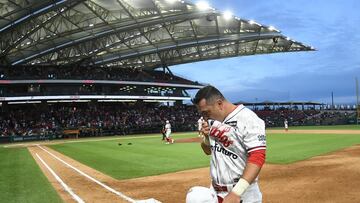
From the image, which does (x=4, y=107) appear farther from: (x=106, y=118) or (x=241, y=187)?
(x=241, y=187)

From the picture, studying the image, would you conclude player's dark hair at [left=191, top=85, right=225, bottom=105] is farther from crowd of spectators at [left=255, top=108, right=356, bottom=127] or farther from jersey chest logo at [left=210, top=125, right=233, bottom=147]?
crowd of spectators at [left=255, top=108, right=356, bottom=127]

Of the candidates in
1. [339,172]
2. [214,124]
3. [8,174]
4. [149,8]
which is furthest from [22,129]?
[214,124]

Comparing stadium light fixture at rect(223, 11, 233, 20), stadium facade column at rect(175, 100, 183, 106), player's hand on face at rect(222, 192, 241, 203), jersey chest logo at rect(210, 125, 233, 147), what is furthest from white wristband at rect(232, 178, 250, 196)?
stadium facade column at rect(175, 100, 183, 106)

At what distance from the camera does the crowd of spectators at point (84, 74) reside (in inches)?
2581

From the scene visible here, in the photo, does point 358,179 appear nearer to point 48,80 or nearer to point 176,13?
point 176,13

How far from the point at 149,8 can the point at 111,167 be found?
34.2m

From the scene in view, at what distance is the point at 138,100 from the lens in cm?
7575

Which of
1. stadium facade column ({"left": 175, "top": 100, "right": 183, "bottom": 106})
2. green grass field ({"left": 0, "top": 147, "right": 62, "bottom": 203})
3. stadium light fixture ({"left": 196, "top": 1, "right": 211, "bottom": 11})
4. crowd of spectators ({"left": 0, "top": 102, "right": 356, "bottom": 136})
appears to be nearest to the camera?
green grass field ({"left": 0, "top": 147, "right": 62, "bottom": 203})

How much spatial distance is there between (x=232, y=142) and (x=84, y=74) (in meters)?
70.9

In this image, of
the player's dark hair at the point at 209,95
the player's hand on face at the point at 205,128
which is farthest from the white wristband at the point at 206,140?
the player's dark hair at the point at 209,95

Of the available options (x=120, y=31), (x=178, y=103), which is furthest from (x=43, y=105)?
(x=178, y=103)

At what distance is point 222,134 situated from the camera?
3924 millimetres

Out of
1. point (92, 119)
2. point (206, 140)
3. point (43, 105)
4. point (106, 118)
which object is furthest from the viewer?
point (43, 105)

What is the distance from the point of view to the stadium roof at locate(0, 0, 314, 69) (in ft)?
155
